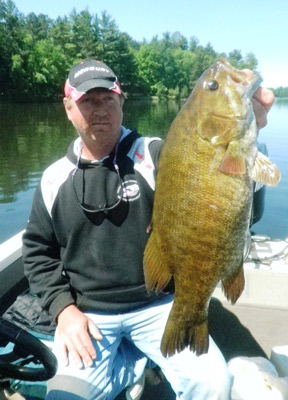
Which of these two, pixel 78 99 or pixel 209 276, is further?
pixel 78 99

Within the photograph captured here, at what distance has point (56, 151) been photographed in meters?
18.7

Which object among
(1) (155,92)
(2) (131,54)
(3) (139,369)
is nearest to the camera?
(3) (139,369)

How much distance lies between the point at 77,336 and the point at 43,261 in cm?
59

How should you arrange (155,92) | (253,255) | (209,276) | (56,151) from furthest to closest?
1. (155,92)
2. (56,151)
3. (253,255)
4. (209,276)

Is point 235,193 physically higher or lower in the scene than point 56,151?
higher

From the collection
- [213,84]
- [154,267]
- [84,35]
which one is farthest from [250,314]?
[84,35]

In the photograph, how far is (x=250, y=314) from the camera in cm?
320

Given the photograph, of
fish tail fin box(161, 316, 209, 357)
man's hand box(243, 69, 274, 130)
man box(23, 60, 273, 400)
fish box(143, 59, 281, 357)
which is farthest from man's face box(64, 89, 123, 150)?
fish tail fin box(161, 316, 209, 357)

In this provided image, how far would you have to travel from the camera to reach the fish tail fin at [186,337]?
2.00 meters

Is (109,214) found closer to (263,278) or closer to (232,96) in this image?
(232,96)

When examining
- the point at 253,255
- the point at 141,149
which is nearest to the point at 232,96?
the point at 141,149

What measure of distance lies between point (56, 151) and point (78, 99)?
16.5m

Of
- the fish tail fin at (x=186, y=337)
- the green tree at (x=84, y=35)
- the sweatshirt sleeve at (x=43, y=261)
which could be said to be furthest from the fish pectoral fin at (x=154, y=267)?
the green tree at (x=84, y=35)

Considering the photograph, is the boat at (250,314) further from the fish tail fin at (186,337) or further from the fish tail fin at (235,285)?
the fish tail fin at (235,285)
